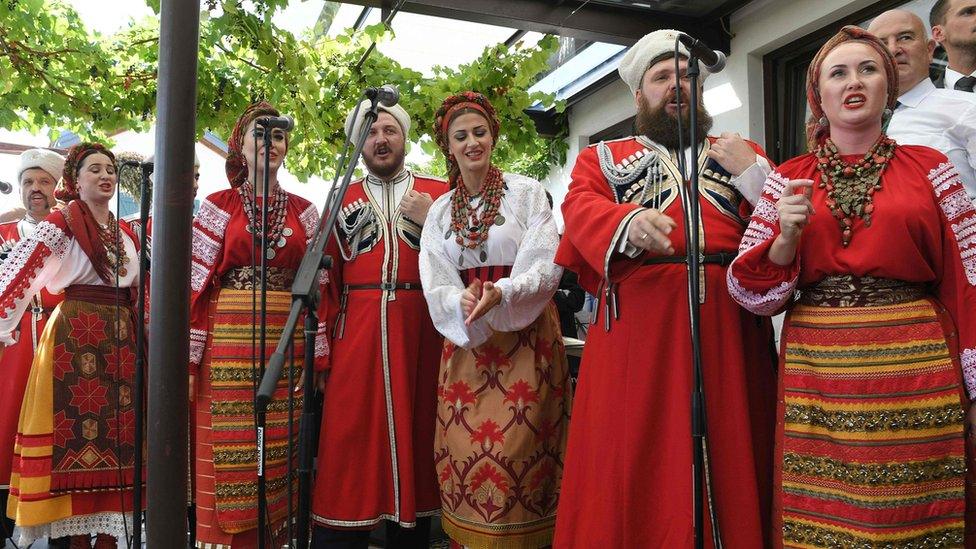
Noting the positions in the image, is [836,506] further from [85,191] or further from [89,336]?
[85,191]

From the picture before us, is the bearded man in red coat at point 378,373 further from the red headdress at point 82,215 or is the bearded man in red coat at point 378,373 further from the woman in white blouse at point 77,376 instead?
the red headdress at point 82,215

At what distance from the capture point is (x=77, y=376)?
3750 mm

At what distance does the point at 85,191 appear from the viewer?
389 centimetres

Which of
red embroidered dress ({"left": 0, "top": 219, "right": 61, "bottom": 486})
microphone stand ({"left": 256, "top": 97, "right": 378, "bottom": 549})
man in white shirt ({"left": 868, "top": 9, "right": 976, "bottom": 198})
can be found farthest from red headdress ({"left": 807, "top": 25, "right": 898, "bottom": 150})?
red embroidered dress ({"left": 0, "top": 219, "right": 61, "bottom": 486})

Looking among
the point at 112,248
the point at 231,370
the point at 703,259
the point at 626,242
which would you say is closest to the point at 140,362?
the point at 231,370

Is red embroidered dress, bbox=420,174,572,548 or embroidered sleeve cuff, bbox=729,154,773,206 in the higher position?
embroidered sleeve cuff, bbox=729,154,773,206

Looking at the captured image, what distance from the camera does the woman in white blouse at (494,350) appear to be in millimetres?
2629

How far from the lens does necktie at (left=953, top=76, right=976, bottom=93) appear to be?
3020mm

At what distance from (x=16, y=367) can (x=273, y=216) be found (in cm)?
211

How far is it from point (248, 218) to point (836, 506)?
2510 mm

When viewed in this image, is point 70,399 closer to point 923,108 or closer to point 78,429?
point 78,429

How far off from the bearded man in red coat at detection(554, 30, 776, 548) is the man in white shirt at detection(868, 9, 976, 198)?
790mm

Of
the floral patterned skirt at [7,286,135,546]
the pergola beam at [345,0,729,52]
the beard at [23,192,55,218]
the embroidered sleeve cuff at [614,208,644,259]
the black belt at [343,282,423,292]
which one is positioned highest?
the pergola beam at [345,0,729,52]

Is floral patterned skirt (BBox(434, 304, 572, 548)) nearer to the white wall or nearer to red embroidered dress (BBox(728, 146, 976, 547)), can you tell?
red embroidered dress (BBox(728, 146, 976, 547))
